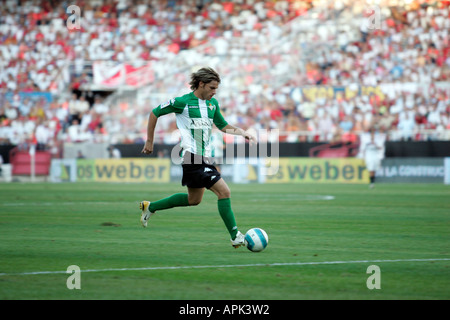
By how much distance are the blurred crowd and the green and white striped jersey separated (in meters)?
21.0

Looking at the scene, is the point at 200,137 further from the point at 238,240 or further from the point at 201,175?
the point at 238,240

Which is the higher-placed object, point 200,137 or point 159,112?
point 159,112

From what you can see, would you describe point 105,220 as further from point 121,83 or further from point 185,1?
point 185,1

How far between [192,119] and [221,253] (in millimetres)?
1723

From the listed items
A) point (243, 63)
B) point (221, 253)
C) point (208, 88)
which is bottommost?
point (221, 253)

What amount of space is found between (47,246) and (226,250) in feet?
7.46

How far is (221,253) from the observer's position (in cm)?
923

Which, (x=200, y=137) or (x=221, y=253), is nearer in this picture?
(x=221, y=253)

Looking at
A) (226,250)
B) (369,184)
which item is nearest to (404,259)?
(226,250)

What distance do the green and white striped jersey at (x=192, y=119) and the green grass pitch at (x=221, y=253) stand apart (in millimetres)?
1263

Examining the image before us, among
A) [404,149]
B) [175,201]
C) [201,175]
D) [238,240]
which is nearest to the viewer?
[238,240]

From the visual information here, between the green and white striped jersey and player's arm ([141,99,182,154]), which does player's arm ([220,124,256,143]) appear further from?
player's arm ([141,99,182,154])

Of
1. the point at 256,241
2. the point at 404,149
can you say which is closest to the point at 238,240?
the point at 256,241

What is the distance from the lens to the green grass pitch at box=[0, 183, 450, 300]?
22.0ft
